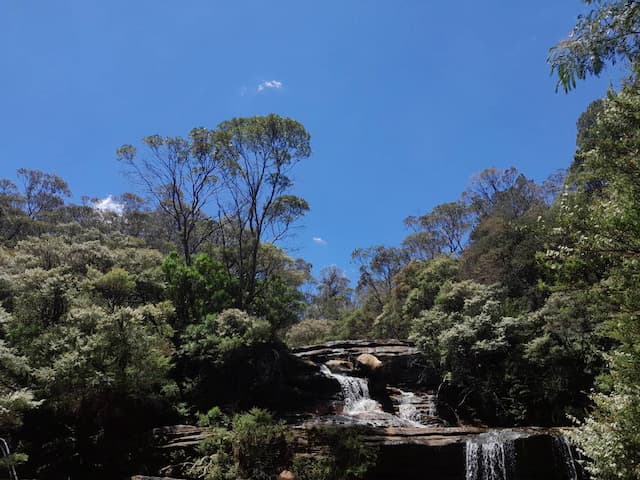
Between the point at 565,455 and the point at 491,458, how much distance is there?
167 centimetres

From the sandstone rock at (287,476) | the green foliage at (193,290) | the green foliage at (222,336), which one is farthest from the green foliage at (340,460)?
the green foliage at (193,290)

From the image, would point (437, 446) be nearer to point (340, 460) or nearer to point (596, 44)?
point (340, 460)

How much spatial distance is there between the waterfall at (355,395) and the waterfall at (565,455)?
24.2 ft

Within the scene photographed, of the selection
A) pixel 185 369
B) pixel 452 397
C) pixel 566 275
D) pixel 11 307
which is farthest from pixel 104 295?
pixel 566 275

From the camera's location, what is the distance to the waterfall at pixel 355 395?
16.0m

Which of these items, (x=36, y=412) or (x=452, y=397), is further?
(x=452, y=397)

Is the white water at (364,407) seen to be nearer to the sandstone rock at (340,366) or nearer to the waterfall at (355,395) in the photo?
the waterfall at (355,395)

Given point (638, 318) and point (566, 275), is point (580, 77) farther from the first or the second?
point (638, 318)

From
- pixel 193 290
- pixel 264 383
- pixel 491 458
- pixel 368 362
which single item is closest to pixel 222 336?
pixel 264 383

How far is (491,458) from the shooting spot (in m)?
9.32

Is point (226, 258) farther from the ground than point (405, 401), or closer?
farther from the ground

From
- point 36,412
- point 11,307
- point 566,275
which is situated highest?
point 11,307

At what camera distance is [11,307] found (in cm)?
1420

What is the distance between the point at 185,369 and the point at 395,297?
18.4 m
